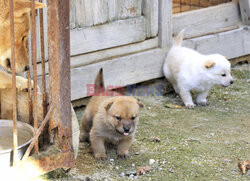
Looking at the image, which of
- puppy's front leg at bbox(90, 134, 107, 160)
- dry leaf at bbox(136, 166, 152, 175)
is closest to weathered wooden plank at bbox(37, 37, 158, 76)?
puppy's front leg at bbox(90, 134, 107, 160)

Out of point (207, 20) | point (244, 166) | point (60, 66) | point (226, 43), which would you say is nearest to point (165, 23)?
point (207, 20)

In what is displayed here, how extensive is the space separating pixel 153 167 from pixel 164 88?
2.48 metres

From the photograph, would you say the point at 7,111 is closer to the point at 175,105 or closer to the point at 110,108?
the point at 110,108

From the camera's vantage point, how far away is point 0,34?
4.07 meters

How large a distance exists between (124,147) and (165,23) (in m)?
2.55

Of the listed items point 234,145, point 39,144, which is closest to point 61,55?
point 39,144

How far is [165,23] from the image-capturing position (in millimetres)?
6211

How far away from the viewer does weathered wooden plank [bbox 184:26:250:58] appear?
6.82 m

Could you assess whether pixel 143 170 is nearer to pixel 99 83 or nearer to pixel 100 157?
pixel 100 157

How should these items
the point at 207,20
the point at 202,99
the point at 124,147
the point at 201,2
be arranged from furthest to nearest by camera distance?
the point at 201,2 → the point at 207,20 → the point at 202,99 → the point at 124,147

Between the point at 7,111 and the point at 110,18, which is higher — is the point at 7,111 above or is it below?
below

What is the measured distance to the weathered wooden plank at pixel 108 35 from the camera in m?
5.36

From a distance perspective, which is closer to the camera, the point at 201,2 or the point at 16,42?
the point at 16,42

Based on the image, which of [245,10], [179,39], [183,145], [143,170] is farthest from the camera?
[245,10]
